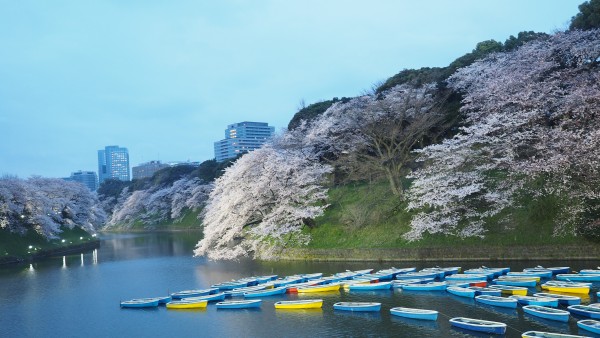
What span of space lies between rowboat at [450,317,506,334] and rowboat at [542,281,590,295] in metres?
6.34

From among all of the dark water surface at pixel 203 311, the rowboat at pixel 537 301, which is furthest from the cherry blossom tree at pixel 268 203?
the rowboat at pixel 537 301

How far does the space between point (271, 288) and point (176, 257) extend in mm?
22337

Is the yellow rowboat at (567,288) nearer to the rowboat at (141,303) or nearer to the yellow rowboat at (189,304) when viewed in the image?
the yellow rowboat at (189,304)

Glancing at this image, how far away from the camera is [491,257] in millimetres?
29297

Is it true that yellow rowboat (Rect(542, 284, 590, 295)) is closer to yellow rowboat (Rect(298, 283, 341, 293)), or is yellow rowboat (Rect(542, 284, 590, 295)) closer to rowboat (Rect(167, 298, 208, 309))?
yellow rowboat (Rect(298, 283, 341, 293))

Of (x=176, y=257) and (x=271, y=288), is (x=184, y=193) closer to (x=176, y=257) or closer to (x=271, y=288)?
(x=176, y=257)

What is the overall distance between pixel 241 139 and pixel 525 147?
162m

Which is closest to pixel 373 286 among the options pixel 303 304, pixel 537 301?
pixel 303 304

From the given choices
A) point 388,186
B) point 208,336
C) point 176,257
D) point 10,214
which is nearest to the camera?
point 208,336

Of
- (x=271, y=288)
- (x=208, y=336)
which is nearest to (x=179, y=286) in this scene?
(x=271, y=288)

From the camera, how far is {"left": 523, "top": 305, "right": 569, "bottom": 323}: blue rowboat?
17.3 m

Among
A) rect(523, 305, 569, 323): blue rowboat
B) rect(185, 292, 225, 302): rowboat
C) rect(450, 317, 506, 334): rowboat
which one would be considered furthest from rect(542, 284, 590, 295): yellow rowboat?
rect(185, 292, 225, 302): rowboat

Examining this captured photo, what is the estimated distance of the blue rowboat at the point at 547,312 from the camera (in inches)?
682

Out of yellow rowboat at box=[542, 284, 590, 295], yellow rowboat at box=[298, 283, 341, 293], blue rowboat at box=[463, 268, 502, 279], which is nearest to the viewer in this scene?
yellow rowboat at box=[542, 284, 590, 295]
